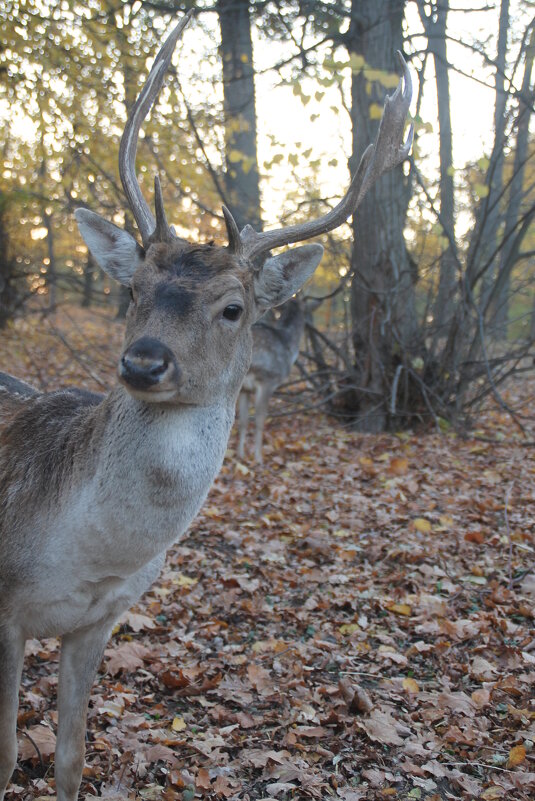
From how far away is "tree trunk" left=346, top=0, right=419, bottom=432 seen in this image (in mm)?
9195

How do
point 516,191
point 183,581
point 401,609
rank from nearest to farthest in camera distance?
point 401,609 < point 183,581 < point 516,191

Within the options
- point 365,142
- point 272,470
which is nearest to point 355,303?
point 365,142

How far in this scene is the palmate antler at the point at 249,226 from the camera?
3.21m

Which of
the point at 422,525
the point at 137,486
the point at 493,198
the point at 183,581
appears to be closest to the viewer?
the point at 137,486

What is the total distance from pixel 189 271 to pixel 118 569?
1.19m

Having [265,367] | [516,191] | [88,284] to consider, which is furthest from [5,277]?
[516,191]

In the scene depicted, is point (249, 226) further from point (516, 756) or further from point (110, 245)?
point (516, 756)

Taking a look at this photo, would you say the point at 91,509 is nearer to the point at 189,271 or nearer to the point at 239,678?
the point at 189,271

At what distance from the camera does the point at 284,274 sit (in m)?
3.47

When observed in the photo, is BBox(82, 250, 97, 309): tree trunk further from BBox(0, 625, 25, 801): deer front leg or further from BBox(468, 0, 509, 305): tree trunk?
BBox(0, 625, 25, 801): deer front leg

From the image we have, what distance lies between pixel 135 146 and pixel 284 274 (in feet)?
3.20

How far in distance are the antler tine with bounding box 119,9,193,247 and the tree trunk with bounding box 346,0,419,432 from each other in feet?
19.1

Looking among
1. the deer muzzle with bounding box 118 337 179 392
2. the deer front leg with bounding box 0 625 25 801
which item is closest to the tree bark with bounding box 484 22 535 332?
the deer muzzle with bounding box 118 337 179 392

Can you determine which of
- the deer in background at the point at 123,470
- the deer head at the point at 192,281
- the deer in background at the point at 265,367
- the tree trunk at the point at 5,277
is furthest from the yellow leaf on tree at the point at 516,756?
the tree trunk at the point at 5,277
